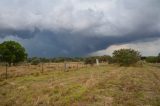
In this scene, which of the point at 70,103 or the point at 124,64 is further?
the point at 124,64

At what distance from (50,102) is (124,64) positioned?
2434 inches

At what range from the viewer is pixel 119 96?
16.1 meters

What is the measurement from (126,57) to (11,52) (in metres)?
37.4

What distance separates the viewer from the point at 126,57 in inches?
2933

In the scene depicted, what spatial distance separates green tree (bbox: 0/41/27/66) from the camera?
88000 mm

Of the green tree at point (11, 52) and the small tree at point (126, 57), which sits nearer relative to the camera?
the small tree at point (126, 57)

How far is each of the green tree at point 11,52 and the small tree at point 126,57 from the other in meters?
32.1

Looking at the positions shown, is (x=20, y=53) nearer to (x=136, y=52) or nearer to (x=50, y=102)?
(x=136, y=52)

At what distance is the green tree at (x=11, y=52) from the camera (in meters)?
88.0

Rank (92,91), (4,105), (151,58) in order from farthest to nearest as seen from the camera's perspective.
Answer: (151,58) < (92,91) < (4,105)

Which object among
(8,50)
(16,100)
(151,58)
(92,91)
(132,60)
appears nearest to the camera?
(16,100)

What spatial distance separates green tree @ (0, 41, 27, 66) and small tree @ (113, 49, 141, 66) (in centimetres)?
3213

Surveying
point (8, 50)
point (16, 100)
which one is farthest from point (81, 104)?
→ point (8, 50)

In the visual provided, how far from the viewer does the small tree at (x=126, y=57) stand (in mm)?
74750
